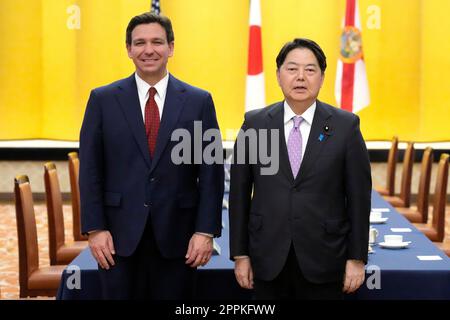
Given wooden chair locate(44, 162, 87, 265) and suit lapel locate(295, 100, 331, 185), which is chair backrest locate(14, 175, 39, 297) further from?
suit lapel locate(295, 100, 331, 185)

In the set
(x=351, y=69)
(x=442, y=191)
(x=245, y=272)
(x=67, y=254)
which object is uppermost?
(x=351, y=69)

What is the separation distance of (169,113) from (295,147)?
50cm

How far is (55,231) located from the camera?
4.93 metres

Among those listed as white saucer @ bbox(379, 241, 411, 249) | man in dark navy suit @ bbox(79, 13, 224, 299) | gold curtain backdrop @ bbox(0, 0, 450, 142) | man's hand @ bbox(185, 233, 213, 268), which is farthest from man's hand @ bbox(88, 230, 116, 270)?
gold curtain backdrop @ bbox(0, 0, 450, 142)

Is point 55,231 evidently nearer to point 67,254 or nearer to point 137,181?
point 67,254

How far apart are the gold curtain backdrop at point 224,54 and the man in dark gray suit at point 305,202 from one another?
6.82 metres

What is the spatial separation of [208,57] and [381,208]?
478 centimetres

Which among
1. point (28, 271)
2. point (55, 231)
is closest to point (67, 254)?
point (55, 231)

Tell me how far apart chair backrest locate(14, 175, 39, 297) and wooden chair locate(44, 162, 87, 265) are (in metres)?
0.51

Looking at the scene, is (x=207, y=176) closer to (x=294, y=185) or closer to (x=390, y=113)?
(x=294, y=185)

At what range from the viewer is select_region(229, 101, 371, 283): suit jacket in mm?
2691

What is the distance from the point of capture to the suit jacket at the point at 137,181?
113 inches
